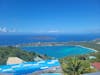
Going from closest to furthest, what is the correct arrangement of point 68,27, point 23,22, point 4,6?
1. point 4,6
2. point 23,22
3. point 68,27

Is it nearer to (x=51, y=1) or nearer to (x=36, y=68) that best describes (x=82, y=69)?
(x=36, y=68)

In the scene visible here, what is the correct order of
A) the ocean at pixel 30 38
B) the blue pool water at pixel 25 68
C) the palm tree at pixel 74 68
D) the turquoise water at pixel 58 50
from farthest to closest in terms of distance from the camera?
the turquoise water at pixel 58 50 → the ocean at pixel 30 38 → the palm tree at pixel 74 68 → the blue pool water at pixel 25 68

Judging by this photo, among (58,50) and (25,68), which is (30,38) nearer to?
(25,68)

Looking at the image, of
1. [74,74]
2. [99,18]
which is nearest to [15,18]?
[74,74]

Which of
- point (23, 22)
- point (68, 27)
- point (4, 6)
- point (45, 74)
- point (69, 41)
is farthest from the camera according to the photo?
point (69, 41)

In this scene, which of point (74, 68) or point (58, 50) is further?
point (58, 50)

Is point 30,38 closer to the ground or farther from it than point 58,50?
farther from it

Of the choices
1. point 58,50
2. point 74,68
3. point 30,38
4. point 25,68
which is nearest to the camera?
point 25,68

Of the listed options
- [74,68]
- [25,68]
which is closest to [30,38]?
[74,68]

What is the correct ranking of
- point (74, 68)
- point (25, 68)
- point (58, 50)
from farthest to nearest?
1. point (58, 50)
2. point (74, 68)
3. point (25, 68)

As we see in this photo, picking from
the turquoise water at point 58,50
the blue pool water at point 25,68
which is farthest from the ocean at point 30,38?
the blue pool water at point 25,68

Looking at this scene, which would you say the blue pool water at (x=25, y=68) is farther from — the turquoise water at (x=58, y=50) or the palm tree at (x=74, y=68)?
the turquoise water at (x=58, y=50)
